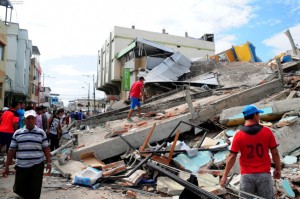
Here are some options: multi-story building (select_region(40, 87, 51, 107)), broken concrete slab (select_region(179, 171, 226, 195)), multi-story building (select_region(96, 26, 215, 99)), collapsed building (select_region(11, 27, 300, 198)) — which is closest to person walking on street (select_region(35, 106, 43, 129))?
collapsed building (select_region(11, 27, 300, 198))

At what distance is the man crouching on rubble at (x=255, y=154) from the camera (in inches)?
120

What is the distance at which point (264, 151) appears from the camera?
3.06 m

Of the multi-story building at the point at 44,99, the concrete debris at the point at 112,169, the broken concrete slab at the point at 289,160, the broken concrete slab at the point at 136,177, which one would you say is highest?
the multi-story building at the point at 44,99

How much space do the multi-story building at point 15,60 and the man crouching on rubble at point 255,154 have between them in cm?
2510

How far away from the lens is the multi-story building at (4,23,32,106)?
2588 cm

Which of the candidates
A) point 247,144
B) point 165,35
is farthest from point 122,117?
point 165,35

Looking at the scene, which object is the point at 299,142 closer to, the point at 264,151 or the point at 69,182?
the point at 264,151

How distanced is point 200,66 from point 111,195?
15870 millimetres

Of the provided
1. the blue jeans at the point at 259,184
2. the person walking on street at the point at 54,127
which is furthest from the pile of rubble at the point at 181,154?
the blue jeans at the point at 259,184

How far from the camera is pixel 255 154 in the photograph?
308 cm

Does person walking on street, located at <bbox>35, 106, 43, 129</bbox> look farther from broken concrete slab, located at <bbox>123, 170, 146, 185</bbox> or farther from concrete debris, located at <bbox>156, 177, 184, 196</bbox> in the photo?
concrete debris, located at <bbox>156, 177, 184, 196</bbox>

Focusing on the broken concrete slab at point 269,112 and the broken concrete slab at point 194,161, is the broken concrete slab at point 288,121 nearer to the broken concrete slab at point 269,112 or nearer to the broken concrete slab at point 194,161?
the broken concrete slab at point 269,112

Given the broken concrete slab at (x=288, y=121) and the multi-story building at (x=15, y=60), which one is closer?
the broken concrete slab at (x=288, y=121)

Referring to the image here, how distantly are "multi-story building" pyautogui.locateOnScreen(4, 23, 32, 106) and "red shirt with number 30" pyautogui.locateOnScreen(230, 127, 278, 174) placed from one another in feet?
82.4
